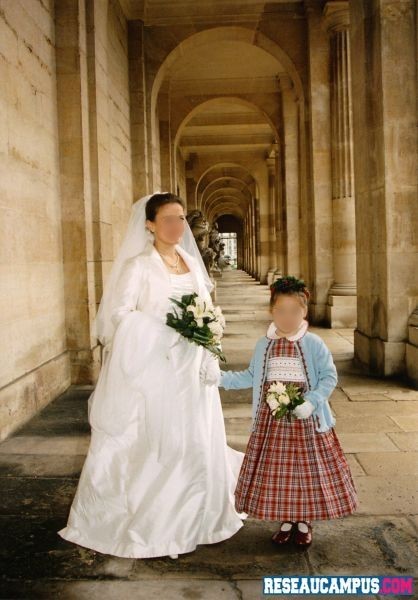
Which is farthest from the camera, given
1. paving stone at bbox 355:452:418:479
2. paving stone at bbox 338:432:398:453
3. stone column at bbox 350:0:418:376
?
stone column at bbox 350:0:418:376

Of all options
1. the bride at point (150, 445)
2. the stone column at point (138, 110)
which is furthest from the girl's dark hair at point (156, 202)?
the stone column at point (138, 110)

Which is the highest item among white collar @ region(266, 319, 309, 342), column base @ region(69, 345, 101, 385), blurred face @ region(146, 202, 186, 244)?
blurred face @ region(146, 202, 186, 244)

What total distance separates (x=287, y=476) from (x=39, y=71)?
189 inches

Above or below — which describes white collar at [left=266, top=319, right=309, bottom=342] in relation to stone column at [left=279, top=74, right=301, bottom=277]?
below

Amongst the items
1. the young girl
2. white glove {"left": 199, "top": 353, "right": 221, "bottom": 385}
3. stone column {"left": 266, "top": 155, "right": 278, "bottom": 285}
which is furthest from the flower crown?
stone column {"left": 266, "top": 155, "right": 278, "bottom": 285}

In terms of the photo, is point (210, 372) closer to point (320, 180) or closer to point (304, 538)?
point (304, 538)

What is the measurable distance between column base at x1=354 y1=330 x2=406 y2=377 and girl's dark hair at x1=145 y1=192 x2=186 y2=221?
4.06 m

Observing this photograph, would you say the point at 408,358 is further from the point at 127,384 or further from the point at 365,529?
the point at 127,384

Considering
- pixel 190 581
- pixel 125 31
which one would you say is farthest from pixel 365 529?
pixel 125 31

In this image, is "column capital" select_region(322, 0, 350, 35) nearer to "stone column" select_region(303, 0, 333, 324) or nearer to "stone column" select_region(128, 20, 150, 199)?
"stone column" select_region(303, 0, 333, 324)

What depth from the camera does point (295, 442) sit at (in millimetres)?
2582

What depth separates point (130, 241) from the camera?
3.04 meters

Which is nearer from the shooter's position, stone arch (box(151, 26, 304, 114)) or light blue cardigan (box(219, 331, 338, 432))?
light blue cardigan (box(219, 331, 338, 432))

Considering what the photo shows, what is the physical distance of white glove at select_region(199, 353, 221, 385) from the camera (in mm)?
2711
